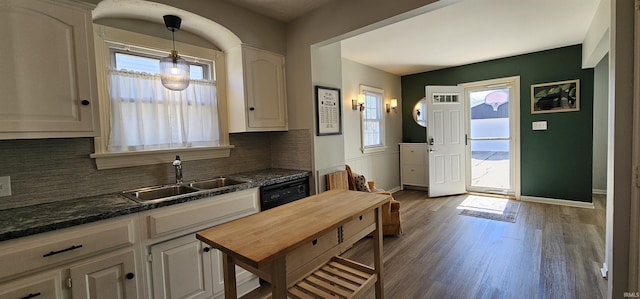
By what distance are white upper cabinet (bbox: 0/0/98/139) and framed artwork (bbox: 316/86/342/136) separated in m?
1.73

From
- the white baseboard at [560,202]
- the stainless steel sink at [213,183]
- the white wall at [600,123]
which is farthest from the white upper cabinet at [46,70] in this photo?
the white wall at [600,123]

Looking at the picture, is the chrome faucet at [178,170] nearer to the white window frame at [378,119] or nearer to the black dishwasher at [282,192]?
the black dishwasher at [282,192]

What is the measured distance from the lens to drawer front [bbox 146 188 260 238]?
1.67 metres

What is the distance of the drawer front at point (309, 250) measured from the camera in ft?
3.92

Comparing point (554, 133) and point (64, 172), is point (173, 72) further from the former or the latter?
point (554, 133)

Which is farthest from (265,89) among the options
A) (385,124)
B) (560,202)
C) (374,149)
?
(560,202)

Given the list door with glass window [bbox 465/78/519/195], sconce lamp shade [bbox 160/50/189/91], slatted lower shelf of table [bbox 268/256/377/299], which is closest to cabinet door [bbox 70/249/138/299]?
slatted lower shelf of table [bbox 268/256/377/299]

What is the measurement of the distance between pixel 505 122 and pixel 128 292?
5.56m

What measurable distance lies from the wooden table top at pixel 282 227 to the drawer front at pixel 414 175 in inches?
156

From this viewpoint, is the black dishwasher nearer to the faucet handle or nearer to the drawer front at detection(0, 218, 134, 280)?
the faucet handle

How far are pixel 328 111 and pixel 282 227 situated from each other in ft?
5.70

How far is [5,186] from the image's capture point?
1609mm

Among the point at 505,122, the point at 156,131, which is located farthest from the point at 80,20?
the point at 505,122

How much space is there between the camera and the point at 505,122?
4762 mm
